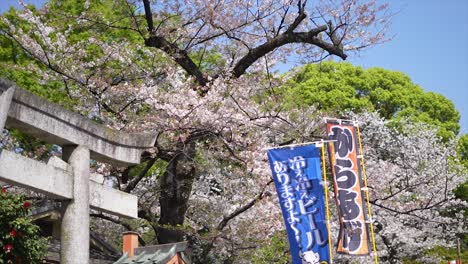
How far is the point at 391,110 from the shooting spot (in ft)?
116

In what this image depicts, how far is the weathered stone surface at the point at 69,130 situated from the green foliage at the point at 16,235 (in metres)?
1.59

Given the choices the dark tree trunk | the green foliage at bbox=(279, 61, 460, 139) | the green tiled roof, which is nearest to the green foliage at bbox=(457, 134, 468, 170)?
the green foliage at bbox=(279, 61, 460, 139)

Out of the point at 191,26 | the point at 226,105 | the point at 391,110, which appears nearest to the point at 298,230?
the point at 226,105

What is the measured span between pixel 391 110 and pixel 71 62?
25361 mm

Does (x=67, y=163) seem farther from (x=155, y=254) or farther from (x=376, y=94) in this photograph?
(x=376, y=94)

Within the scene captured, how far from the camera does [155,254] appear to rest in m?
8.36

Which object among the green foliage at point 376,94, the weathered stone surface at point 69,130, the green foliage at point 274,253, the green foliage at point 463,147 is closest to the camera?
the weathered stone surface at point 69,130

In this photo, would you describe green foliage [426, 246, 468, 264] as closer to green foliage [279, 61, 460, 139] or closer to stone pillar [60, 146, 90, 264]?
green foliage [279, 61, 460, 139]

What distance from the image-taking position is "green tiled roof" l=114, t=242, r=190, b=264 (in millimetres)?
8164

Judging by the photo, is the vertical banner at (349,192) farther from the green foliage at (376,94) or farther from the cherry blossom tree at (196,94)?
the green foliage at (376,94)

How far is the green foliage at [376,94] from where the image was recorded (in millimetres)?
33562

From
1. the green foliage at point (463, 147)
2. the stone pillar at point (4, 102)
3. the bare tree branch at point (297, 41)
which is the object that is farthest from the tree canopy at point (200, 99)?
the green foliage at point (463, 147)

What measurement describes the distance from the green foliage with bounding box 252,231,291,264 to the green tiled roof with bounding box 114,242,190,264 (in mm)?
6867

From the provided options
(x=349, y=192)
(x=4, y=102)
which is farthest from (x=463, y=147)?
(x=4, y=102)
